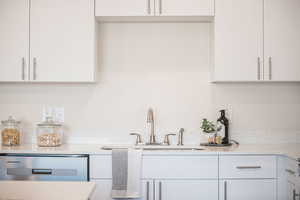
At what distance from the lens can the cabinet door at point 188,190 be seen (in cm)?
274

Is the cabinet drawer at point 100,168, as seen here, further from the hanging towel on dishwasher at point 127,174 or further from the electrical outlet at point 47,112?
the electrical outlet at point 47,112

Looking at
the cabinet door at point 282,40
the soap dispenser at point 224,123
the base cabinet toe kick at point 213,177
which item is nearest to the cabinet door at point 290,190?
the base cabinet toe kick at point 213,177

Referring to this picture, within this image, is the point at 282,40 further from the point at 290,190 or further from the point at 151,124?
the point at 151,124

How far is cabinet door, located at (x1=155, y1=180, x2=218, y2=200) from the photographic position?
8.98 ft

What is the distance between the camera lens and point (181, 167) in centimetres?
275

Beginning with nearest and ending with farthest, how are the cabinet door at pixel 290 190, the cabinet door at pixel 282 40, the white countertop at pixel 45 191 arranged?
the white countertop at pixel 45 191 → the cabinet door at pixel 290 190 → the cabinet door at pixel 282 40

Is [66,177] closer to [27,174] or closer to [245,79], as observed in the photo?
[27,174]

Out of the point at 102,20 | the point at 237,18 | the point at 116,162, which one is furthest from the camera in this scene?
the point at 102,20

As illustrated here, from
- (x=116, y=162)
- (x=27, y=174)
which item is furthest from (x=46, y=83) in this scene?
(x=116, y=162)

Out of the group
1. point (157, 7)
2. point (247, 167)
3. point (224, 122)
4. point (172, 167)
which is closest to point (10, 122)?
point (172, 167)

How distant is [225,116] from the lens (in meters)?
3.33

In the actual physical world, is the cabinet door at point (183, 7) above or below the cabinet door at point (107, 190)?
above

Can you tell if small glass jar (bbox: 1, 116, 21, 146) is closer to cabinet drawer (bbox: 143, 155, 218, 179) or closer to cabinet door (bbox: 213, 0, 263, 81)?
cabinet drawer (bbox: 143, 155, 218, 179)

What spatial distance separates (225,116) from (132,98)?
94cm
